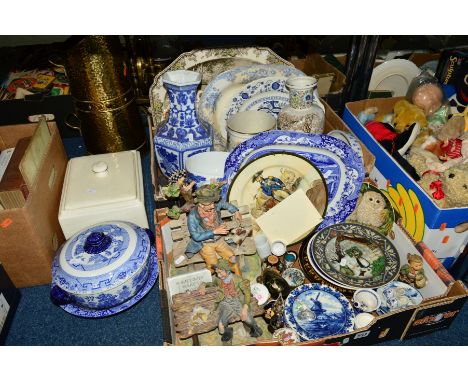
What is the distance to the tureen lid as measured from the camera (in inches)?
37.0

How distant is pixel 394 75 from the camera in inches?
65.7

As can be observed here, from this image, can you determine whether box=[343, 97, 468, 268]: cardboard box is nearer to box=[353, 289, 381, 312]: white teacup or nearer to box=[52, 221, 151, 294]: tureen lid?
box=[353, 289, 381, 312]: white teacup

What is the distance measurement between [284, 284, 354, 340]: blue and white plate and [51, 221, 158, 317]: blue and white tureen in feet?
1.38

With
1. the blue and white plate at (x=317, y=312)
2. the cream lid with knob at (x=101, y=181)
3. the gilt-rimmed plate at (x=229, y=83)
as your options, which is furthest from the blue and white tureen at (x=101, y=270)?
the gilt-rimmed plate at (x=229, y=83)

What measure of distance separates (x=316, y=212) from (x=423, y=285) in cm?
35

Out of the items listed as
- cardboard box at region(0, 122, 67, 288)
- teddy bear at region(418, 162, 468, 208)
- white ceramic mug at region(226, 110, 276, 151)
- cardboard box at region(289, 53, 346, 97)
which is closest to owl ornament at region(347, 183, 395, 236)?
teddy bear at region(418, 162, 468, 208)

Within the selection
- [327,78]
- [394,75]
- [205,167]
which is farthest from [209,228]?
[394,75]

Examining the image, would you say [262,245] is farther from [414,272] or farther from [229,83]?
[229,83]

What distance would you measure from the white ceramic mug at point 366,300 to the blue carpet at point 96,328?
0.42 feet

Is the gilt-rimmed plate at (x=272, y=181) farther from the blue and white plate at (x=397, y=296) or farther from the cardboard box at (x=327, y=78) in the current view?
the cardboard box at (x=327, y=78)

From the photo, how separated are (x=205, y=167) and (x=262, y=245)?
313mm

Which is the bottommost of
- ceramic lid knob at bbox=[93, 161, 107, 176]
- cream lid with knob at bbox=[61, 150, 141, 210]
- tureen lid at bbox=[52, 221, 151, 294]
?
tureen lid at bbox=[52, 221, 151, 294]

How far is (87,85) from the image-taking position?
1.36m

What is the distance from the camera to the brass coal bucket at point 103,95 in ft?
4.26
